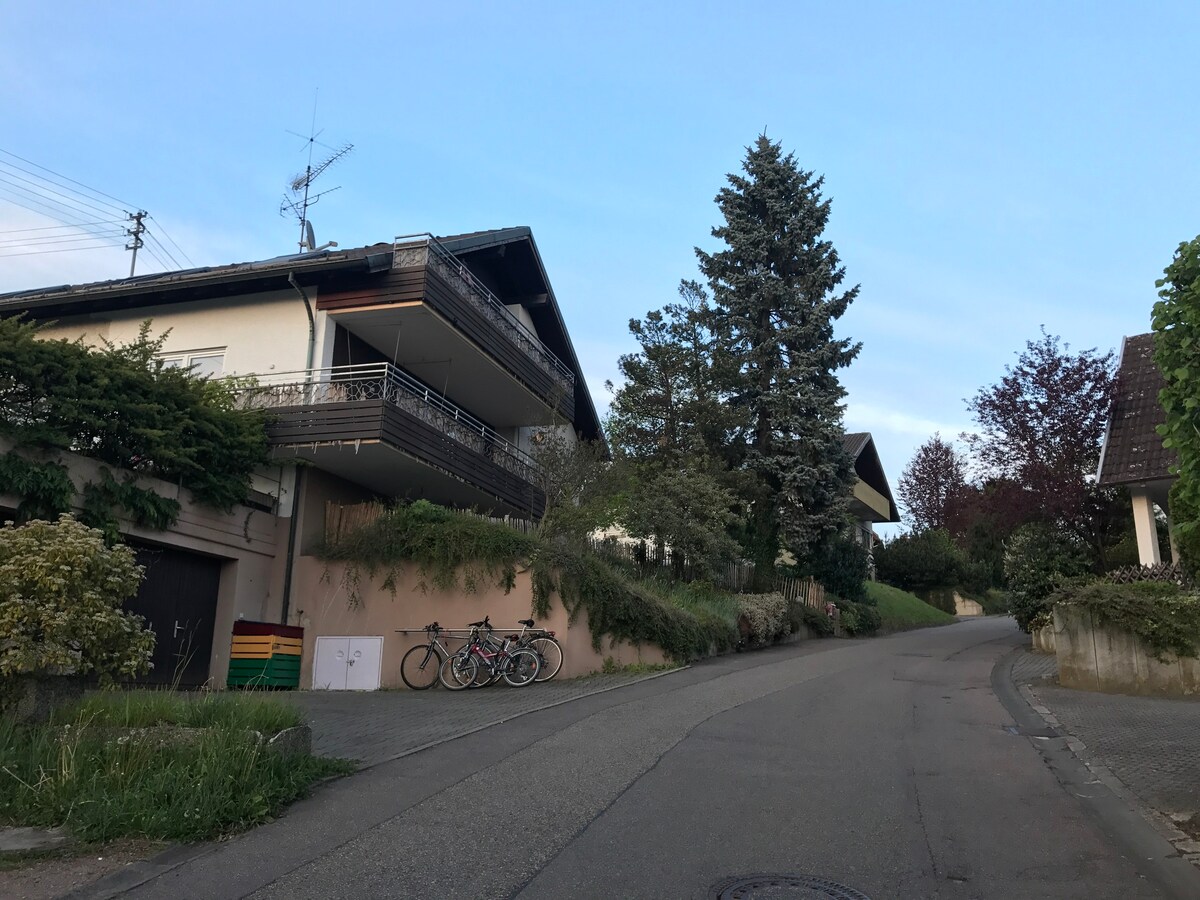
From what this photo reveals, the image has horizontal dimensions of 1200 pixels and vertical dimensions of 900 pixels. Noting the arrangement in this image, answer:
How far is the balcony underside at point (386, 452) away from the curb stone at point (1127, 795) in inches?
429

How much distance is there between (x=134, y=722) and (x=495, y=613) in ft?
29.2

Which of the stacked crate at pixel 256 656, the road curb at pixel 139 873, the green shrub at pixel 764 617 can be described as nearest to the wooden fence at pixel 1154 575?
the green shrub at pixel 764 617

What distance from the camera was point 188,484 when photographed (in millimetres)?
15172

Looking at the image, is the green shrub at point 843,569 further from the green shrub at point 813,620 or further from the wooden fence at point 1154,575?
the wooden fence at point 1154,575

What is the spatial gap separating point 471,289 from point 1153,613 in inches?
552

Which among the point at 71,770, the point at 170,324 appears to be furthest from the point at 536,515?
the point at 71,770

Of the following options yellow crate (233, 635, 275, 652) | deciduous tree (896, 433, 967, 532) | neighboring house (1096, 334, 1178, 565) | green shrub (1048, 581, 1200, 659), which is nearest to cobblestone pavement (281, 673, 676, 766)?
yellow crate (233, 635, 275, 652)

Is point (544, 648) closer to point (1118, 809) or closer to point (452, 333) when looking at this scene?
point (452, 333)

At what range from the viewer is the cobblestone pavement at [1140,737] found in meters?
7.99

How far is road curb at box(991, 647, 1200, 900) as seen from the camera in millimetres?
5871

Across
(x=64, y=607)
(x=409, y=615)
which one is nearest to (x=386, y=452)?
(x=409, y=615)

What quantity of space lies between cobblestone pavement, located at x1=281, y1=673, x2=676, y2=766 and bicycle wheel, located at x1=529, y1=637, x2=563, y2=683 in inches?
8.2

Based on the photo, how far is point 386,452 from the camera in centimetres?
1711

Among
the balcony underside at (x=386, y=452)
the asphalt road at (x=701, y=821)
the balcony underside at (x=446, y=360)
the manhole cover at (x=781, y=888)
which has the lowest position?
the manhole cover at (x=781, y=888)
